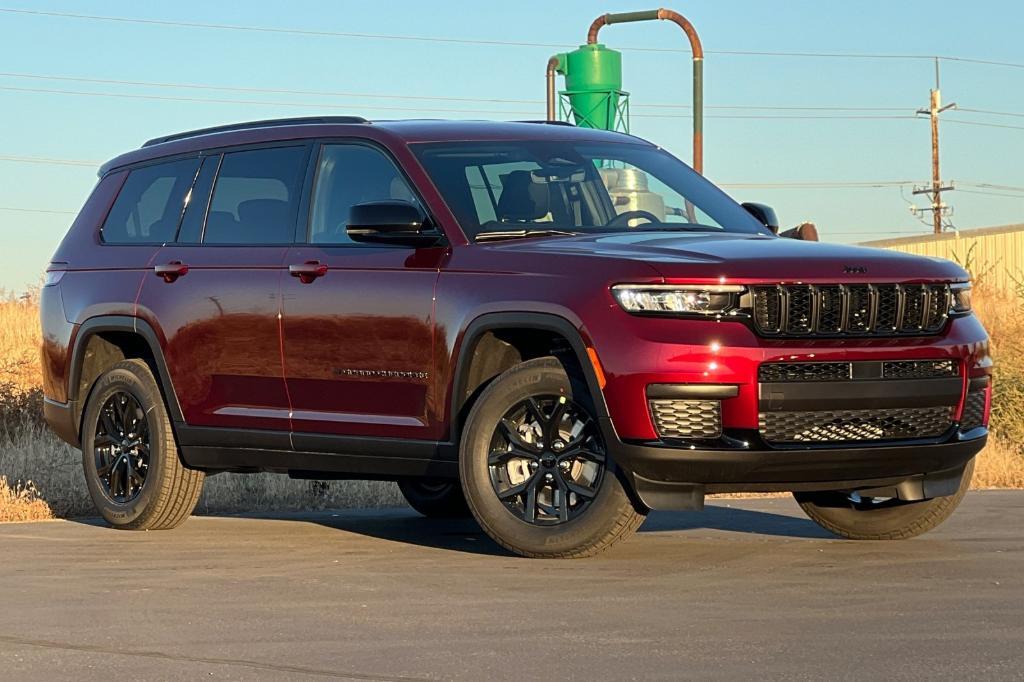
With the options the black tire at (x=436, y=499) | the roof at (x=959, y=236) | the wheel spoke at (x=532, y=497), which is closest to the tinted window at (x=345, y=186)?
the wheel spoke at (x=532, y=497)

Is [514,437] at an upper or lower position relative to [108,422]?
upper

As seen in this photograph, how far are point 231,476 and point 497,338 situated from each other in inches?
205

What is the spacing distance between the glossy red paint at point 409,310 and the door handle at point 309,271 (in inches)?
0.8

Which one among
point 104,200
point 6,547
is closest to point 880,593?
point 6,547

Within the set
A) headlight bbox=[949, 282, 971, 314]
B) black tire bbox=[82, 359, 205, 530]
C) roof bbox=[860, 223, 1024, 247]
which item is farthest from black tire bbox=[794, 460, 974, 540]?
roof bbox=[860, 223, 1024, 247]

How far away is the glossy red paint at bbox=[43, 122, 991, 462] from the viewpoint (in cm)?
768

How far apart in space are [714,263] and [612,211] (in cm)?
154

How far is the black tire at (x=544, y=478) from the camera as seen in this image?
7965 mm

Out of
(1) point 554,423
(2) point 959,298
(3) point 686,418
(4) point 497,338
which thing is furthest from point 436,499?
(2) point 959,298

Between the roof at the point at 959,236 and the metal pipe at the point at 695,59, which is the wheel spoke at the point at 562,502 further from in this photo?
the roof at the point at 959,236

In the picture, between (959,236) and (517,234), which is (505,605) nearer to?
(517,234)

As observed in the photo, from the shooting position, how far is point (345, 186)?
9359 mm

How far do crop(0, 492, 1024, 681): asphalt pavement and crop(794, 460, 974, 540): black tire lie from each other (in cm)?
13

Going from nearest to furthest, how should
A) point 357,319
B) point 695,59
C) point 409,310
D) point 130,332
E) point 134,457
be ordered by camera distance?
1. point 409,310
2. point 357,319
3. point 134,457
4. point 130,332
5. point 695,59
